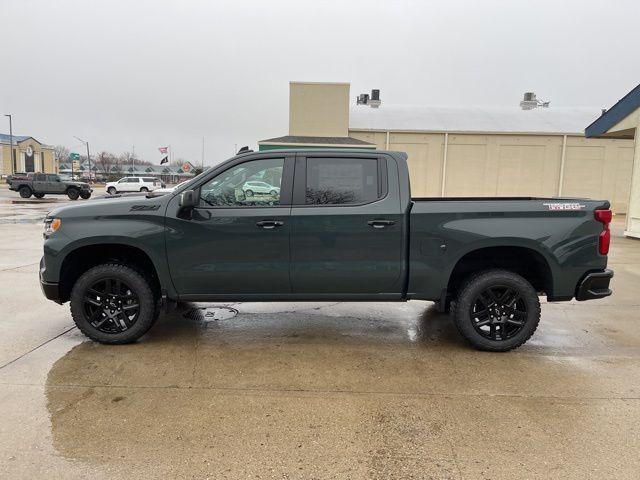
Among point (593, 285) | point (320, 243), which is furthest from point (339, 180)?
point (593, 285)

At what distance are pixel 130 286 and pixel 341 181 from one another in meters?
2.30

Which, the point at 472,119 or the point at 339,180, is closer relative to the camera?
the point at 339,180

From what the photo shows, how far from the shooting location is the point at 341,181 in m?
4.61

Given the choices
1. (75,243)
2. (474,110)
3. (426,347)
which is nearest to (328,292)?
(426,347)

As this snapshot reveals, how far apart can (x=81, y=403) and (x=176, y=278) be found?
1388mm

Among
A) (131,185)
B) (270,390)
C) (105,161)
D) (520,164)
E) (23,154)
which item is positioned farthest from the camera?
(105,161)

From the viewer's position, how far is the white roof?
2828cm

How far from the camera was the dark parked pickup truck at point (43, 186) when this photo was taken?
104 feet

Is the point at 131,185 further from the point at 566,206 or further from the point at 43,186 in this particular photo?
the point at 566,206

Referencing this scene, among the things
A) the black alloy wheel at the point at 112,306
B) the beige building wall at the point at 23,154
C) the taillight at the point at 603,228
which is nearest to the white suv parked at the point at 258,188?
the black alloy wheel at the point at 112,306

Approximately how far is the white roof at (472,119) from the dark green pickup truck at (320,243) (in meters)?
24.4

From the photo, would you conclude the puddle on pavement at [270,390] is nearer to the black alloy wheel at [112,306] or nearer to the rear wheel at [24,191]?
the black alloy wheel at [112,306]

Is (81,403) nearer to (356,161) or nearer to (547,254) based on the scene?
(356,161)

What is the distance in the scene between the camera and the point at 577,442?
3.04 m
